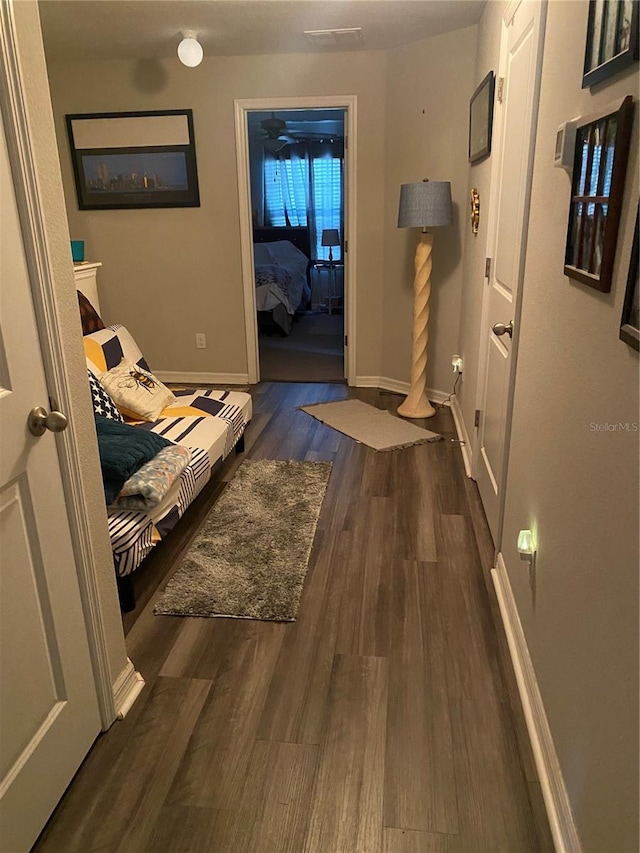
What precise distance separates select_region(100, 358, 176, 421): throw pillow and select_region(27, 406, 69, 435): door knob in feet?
5.71

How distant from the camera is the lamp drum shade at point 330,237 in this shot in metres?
8.12

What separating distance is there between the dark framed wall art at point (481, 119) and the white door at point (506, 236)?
0.22 metres

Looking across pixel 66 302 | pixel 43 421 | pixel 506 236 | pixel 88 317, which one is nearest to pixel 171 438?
pixel 88 317

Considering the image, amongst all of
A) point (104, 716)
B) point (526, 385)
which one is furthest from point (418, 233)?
point (104, 716)

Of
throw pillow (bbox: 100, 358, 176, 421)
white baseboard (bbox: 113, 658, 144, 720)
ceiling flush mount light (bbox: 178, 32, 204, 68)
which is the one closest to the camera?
white baseboard (bbox: 113, 658, 144, 720)

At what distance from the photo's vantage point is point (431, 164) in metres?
4.09

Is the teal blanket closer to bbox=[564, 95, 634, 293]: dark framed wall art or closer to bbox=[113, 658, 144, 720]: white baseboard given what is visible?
bbox=[113, 658, 144, 720]: white baseboard

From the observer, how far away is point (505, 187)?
8.34ft

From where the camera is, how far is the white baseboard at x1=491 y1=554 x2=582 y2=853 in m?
1.32

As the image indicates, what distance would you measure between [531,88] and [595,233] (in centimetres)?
99

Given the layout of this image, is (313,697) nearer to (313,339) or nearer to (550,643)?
(550,643)

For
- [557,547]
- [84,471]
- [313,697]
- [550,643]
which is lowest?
[313,697]

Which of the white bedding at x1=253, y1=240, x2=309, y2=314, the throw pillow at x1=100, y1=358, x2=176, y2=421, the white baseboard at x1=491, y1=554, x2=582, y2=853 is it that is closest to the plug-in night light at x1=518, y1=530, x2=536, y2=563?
the white baseboard at x1=491, y1=554, x2=582, y2=853

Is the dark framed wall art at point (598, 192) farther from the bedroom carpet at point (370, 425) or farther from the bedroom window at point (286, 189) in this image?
the bedroom window at point (286, 189)
